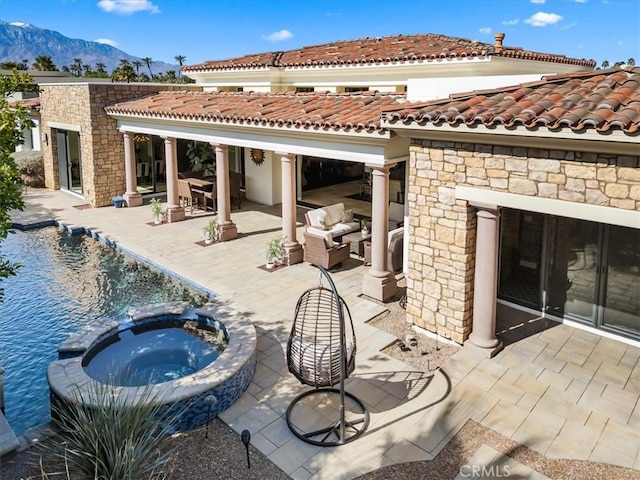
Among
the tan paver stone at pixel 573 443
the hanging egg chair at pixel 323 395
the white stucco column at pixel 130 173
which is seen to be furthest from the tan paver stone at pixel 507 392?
the white stucco column at pixel 130 173

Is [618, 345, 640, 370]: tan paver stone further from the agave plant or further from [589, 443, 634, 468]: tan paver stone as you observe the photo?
the agave plant

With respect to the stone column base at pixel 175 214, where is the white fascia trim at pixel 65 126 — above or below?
above

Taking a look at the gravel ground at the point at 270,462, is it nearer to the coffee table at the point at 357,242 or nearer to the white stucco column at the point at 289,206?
the white stucco column at the point at 289,206

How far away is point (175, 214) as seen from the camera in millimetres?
19266

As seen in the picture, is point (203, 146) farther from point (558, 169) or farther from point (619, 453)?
point (619, 453)

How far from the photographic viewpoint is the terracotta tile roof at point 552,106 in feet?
23.4

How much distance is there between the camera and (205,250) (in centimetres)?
1605

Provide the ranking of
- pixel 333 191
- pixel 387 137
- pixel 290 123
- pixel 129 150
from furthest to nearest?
pixel 333 191, pixel 129 150, pixel 290 123, pixel 387 137

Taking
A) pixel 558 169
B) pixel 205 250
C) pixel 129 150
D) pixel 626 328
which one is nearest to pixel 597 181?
pixel 558 169

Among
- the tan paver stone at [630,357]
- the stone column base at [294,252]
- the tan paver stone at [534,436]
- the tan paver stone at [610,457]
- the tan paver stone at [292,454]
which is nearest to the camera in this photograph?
the tan paver stone at [610,457]

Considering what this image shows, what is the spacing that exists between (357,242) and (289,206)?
2.28 metres

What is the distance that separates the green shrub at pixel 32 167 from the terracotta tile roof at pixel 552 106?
22721 mm

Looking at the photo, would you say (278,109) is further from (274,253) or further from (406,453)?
(406,453)

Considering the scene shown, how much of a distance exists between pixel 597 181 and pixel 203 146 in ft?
65.4
